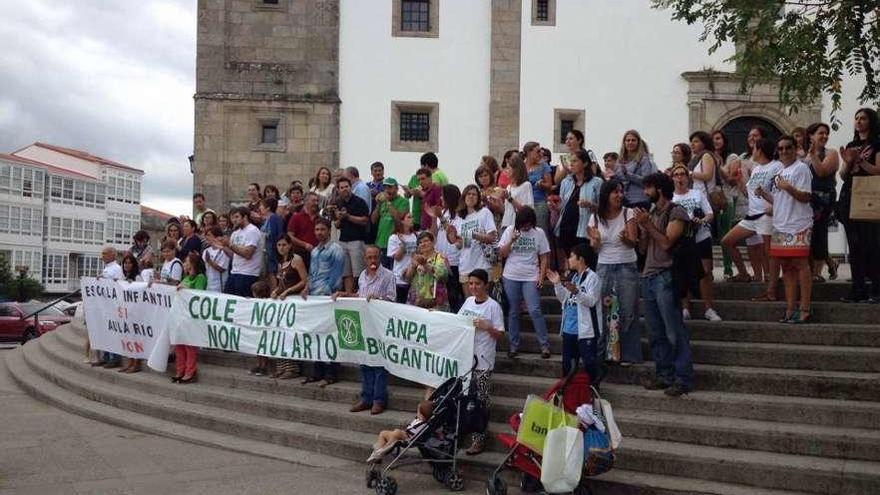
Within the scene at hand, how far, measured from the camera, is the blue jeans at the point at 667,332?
27.1 feet

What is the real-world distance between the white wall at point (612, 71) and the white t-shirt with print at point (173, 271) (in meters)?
10.8

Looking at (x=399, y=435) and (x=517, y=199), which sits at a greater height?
(x=517, y=199)

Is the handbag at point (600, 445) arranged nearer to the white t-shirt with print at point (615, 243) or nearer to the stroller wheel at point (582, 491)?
the stroller wheel at point (582, 491)

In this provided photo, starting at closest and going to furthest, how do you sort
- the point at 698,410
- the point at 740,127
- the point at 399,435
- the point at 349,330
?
the point at 399,435 → the point at 698,410 → the point at 349,330 → the point at 740,127

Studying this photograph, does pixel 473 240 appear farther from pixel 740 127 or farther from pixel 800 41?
pixel 740 127

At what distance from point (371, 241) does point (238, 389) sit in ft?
8.89

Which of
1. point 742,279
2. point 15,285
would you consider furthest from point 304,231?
point 15,285

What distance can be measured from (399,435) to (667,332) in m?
2.73

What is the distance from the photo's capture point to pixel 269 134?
22.1m

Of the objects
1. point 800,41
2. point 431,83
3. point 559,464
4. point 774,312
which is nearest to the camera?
point 559,464

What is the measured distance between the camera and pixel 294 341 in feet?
34.9

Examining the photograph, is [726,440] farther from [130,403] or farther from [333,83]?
[333,83]

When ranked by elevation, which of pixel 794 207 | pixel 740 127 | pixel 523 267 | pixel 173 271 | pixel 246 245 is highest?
pixel 740 127

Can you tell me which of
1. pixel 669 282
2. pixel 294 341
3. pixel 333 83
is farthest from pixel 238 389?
pixel 333 83
